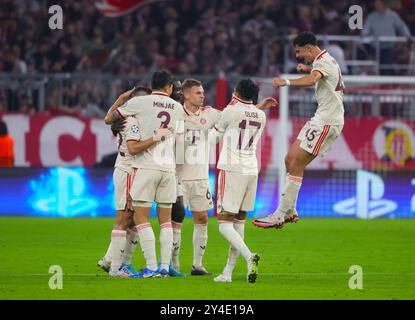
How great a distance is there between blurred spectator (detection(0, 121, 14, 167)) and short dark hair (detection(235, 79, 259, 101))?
10.2 m

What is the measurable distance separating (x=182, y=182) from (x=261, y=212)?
8.69 metres

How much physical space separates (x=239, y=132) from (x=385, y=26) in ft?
42.5

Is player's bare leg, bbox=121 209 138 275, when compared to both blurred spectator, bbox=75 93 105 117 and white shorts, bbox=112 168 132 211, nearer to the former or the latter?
white shorts, bbox=112 168 132 211

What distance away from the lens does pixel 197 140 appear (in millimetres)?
14203

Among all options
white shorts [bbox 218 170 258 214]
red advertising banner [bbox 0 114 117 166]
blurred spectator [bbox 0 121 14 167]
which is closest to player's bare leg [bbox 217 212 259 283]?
white shorts [bbox 218 170 258 214]

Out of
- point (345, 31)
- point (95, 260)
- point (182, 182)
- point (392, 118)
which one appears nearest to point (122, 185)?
point (182, 182)

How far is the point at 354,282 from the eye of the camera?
12867 millimetres

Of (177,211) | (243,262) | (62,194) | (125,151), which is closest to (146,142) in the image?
(125,151)

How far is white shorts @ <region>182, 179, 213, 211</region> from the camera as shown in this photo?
46.1ft

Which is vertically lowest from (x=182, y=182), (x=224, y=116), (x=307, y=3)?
(x=182, y=182)

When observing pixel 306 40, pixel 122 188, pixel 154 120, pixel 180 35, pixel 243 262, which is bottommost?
pixel 243 262

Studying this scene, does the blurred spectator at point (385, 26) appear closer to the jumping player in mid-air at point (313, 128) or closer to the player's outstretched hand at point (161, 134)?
the jumping player in mid-air at point (313, 128)

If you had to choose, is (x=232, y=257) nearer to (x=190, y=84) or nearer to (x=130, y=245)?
(x=130, y=245)
